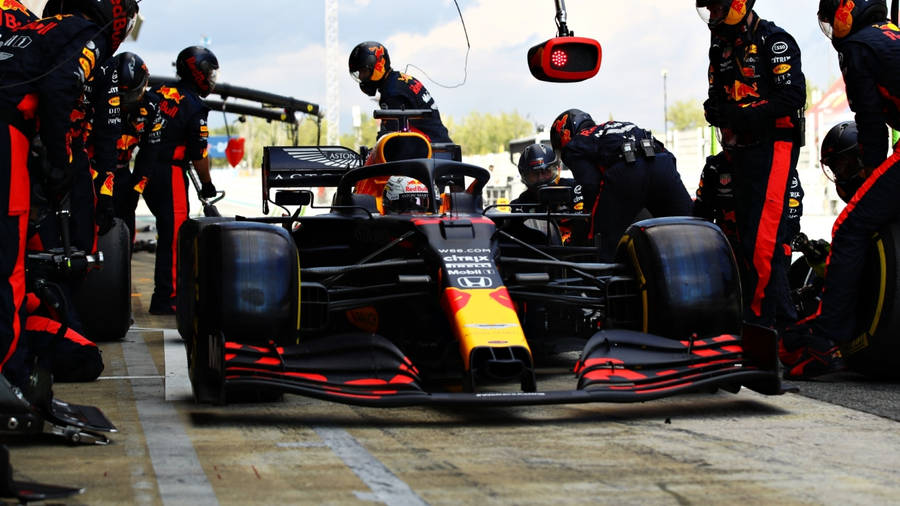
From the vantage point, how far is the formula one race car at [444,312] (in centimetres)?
488

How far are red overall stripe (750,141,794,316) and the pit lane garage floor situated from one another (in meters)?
1.48

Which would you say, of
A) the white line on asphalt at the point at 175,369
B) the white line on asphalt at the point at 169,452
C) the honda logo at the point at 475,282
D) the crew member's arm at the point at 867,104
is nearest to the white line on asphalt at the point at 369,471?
the white line on asphalt at the point at 169,452

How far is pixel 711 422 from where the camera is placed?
16.1ft

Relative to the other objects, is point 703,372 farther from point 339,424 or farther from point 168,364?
point 168,364

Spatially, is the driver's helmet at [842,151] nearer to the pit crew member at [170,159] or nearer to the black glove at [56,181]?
the black glove at [56,181]

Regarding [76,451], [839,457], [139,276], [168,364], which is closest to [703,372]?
[839,457]

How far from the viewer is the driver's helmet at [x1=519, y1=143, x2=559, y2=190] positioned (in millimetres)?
10203

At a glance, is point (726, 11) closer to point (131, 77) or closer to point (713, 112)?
point (713, 112)

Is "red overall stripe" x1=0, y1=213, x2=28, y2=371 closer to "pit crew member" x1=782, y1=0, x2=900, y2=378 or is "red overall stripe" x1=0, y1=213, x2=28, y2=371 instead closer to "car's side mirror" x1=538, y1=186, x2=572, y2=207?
"car's side mirror" x1=538, y1=186, x2=572, y2=207

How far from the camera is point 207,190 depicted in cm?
1086

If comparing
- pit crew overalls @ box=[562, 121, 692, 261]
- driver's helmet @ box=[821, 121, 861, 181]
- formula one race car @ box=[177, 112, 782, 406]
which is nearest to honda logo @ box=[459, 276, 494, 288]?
formula one race car @ box=[177, 112, 782, 406]

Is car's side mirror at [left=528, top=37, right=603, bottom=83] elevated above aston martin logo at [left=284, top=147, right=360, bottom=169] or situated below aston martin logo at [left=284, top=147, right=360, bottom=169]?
above

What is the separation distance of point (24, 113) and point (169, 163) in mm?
5336

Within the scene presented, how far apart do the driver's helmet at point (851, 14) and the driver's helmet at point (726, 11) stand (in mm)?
694
